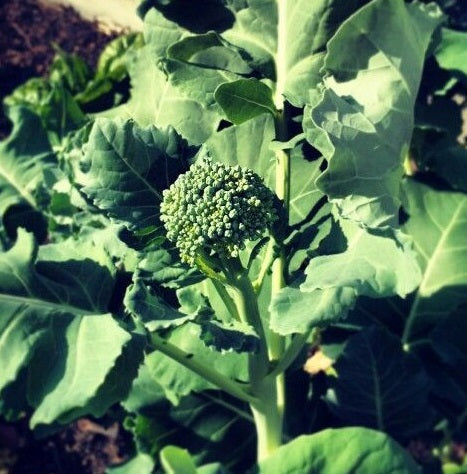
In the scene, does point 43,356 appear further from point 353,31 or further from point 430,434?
point 430,434

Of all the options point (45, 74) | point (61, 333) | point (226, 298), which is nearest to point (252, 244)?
point (226, 298)

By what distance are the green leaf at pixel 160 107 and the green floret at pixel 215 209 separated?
1.16 feet

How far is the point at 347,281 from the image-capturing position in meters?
1.05

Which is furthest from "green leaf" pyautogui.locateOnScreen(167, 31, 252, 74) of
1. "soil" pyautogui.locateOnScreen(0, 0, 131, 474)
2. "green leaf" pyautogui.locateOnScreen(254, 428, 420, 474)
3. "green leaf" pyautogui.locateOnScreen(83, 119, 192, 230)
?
"soil" pyautogui.locateOnScreen(0, 0, 131, 474)

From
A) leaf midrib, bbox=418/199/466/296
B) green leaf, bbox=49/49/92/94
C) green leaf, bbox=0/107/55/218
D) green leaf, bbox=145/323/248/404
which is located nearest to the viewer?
green leaf, bbox=145/323/248/404

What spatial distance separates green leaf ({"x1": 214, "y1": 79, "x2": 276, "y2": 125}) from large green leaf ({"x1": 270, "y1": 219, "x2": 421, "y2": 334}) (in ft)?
1.04

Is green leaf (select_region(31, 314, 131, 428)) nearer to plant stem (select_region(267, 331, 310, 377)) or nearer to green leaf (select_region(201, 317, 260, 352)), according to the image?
green leaf (select_region(201, 317, 260, 352))

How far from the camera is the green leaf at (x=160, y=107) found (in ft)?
4.91

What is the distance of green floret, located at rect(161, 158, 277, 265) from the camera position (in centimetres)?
109

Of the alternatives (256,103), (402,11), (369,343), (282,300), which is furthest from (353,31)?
(369,343)

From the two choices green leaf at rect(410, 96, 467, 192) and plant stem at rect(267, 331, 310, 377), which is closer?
plant stem at rect(267, 331, 310, 377)

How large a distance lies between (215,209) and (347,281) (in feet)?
0.74

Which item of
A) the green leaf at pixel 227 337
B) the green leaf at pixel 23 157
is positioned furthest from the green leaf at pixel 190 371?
the green leaf at pixel 23 157

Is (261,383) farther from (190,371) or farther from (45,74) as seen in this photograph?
(45,74)
